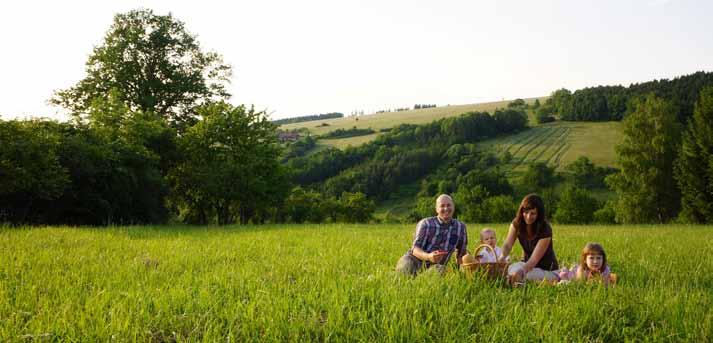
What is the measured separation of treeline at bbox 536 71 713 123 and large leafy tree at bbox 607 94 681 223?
118ft

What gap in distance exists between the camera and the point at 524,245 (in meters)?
7.60

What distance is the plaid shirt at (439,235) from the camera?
287 inches

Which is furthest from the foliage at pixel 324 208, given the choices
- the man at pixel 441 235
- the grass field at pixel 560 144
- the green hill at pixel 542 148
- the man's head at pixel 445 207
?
the man's head at pixel 445 207

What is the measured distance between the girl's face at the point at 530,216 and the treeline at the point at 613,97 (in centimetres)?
8048

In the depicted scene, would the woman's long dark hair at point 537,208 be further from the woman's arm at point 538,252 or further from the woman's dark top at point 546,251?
the woman's arm at point 538,252

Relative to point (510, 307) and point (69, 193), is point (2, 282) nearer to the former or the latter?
point (510, 307)

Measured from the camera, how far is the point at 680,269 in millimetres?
7617

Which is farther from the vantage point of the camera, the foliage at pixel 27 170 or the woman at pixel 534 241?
the foliage at pixel 27 170

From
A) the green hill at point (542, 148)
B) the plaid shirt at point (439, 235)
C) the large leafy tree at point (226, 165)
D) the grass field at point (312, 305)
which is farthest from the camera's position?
the green hill at point (542, 148)

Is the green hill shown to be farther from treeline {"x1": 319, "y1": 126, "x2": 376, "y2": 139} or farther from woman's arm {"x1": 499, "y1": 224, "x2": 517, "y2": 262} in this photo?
woman's arm {"x1": 499, "y1": 224, "x2": 517, "y2": 262}

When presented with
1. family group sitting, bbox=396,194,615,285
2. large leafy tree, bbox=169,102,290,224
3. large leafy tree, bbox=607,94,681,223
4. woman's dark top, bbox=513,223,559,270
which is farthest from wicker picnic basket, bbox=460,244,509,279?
large leafy tree, bbox=607,94,681,223

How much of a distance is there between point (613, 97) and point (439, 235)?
125 meters

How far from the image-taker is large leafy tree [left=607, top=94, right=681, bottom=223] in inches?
1651

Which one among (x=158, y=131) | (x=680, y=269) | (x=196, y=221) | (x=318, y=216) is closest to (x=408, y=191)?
(x=318, y=216)
